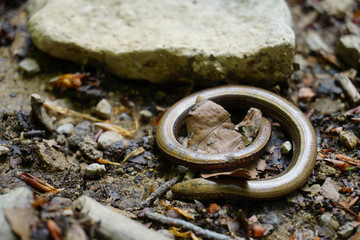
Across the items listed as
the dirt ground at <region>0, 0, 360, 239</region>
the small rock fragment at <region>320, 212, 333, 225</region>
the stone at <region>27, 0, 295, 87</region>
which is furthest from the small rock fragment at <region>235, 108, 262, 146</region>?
the small rock fragment at <region>320, 212, 333, 225</region>

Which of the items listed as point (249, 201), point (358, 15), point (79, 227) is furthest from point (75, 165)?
point (358, 15)

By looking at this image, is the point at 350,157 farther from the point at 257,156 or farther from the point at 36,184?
the point at 36,184

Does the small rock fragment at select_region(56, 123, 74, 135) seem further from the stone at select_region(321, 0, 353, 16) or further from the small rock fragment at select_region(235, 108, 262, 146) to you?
the stone at select_region(321, 0, 353, 16)

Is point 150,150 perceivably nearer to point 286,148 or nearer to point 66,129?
point 66,129

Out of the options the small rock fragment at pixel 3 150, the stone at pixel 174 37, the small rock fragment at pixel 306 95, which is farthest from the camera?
the small rock fragment at pixel 306 95

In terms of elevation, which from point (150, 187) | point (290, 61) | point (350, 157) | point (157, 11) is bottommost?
point (150, 187)

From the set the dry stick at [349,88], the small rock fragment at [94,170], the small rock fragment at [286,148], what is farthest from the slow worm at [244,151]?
the dry stick at [349,88]

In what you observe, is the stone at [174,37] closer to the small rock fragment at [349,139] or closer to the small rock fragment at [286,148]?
the small rock fragment at [286,148]
